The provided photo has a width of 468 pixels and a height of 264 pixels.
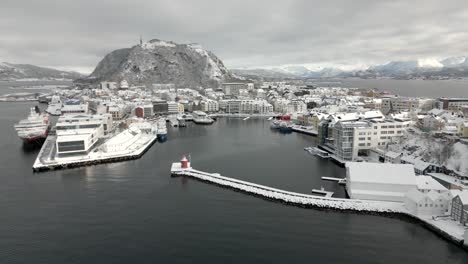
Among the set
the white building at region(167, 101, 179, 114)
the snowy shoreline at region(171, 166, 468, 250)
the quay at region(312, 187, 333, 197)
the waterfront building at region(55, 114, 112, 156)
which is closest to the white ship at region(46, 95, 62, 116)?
the white building at region(167, 101, 179, 114)

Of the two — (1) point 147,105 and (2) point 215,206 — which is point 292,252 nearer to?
(2) point 215,206

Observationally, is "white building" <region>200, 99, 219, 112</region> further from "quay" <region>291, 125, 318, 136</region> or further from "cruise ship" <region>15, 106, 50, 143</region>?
"cruise ship" <region>15, 106, 50, 143</region>

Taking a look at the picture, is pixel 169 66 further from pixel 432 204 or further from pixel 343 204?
pixel 432 204

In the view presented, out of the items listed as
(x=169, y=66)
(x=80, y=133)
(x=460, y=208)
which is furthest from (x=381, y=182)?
(x=169, y=66)

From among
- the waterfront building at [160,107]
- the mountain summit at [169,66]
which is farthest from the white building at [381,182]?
the mountain summit at [169,66]

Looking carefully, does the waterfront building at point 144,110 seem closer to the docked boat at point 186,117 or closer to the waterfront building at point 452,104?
the docked boat at point 186,117

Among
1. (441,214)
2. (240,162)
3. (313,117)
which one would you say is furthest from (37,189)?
(313,117)
